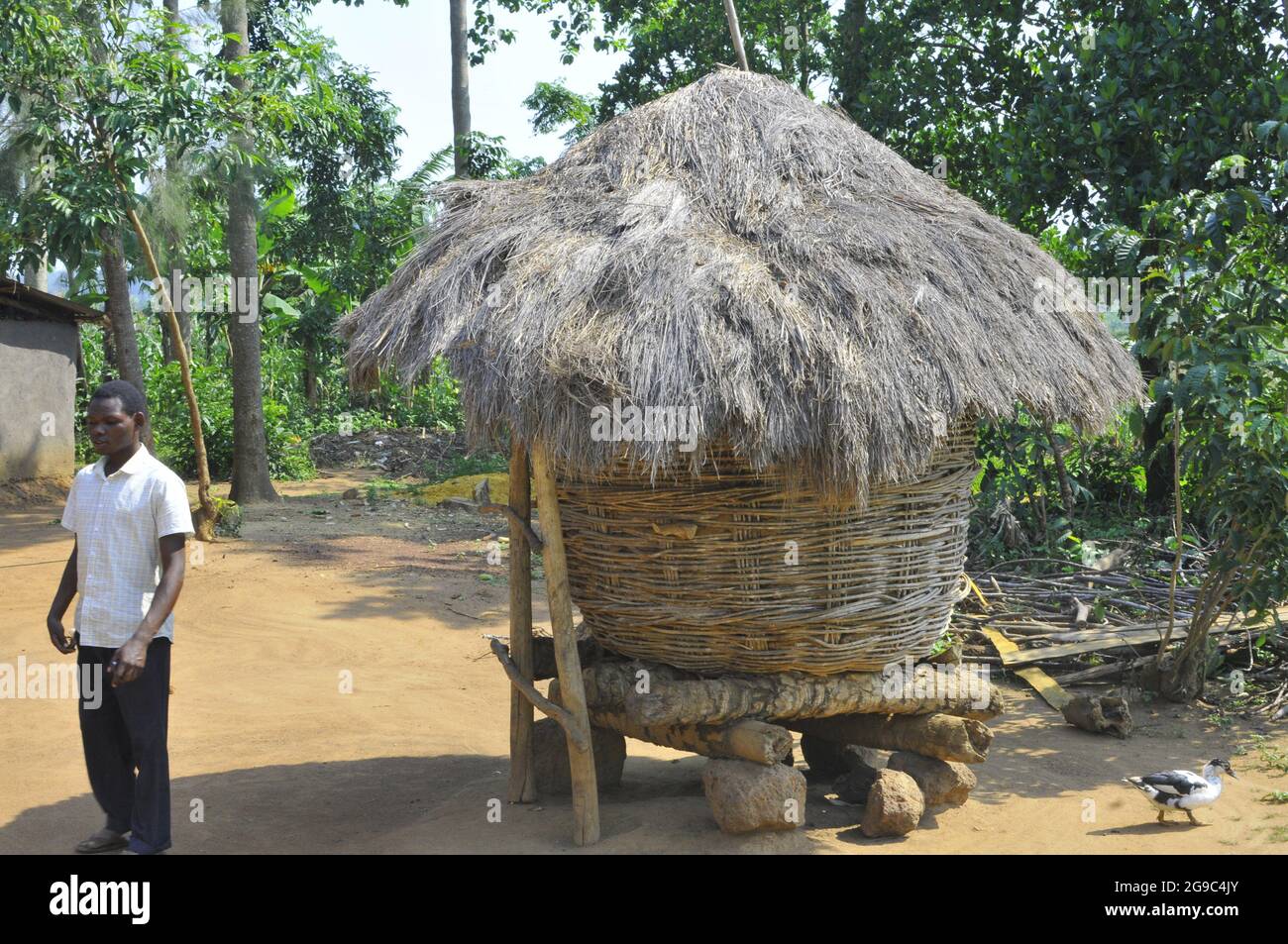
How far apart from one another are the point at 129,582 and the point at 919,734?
10.8 ft

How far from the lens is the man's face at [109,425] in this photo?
13.7 ft

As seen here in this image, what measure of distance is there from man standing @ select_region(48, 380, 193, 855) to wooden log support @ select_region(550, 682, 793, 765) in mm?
1651

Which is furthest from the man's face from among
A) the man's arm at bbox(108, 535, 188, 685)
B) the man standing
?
the man's arm at bbox(108, 535, 188, 685)

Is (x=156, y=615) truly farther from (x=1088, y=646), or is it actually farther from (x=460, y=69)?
(x=460, y=69)

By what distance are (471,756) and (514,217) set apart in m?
2.98

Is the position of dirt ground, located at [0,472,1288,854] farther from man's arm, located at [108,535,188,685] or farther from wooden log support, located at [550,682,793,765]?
man's arm, located at [108,535,188,685]

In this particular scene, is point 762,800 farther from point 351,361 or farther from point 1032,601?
point 1032,601

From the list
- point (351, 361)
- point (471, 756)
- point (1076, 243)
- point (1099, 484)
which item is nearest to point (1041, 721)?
point (471, 756)

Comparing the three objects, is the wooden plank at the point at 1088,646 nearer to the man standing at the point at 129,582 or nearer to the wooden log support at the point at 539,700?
the wooden log support at the point at 539,700

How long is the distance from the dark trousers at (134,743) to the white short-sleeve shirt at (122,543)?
0.11 meters

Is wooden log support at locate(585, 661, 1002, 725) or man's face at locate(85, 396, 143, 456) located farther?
wooden log support at locate(585, 661, 1002, 725)

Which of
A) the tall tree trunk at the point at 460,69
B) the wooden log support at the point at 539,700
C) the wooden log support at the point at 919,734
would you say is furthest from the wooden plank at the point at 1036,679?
the tall tree trunk at the point at 460,69

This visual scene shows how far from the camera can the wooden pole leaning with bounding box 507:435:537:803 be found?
16.8 feet

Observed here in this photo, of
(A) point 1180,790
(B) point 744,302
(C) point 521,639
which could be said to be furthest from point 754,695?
(A) point 1180,790
